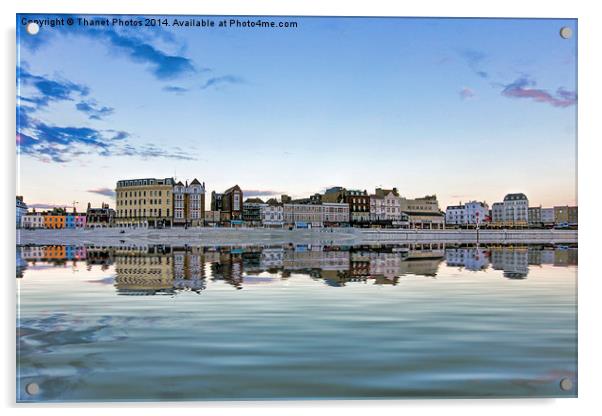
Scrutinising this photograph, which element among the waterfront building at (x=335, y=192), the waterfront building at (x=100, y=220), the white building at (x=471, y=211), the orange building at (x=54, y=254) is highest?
the waterfront building at (x=335, y=192)

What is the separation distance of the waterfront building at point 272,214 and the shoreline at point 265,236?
5.48ft

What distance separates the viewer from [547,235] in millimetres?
22641

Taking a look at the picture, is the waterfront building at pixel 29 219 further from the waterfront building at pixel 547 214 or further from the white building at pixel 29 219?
the waterfront building at pixel 547 214

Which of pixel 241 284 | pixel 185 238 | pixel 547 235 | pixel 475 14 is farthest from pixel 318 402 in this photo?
pixel 185 238

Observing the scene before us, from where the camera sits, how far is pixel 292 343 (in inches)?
186

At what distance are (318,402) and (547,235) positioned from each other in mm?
21111

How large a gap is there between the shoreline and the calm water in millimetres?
15509

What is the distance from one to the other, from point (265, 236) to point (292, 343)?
106ft

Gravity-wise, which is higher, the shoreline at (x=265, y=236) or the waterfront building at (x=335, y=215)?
the waterfront building at (x=335, y=215)

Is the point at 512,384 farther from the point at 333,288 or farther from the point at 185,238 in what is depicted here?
the point at 185,238

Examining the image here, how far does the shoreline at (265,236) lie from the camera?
26.4 metres

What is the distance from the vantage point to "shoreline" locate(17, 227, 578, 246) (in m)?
26.4

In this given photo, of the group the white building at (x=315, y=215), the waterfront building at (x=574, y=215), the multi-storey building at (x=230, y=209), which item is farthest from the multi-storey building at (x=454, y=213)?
the waterfront building at (x=574, y=215)

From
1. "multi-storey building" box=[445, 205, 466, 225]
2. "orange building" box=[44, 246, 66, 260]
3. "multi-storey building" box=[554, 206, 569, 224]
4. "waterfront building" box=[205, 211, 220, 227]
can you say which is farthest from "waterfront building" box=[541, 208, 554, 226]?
"waterfront building" box=[205, 211, 220, 227]
